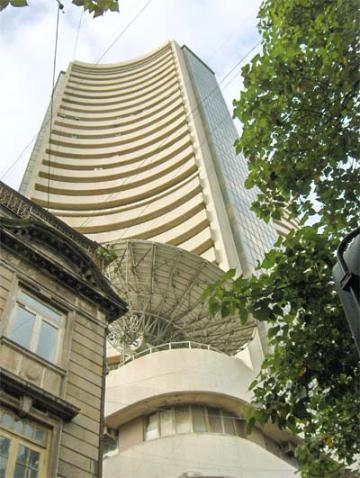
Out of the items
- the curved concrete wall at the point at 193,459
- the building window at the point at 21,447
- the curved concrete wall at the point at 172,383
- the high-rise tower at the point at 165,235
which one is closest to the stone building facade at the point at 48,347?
the building window at the point at 21,447

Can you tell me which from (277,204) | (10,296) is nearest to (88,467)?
(10,296)

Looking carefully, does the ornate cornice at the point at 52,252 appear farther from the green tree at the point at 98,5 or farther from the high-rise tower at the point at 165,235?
the high-rise tower at the point at 165,235

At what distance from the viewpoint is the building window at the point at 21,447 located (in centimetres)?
797

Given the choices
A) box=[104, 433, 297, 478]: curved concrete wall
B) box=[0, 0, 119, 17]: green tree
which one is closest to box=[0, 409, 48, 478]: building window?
box=[0, 0, 119, 17]: green tree

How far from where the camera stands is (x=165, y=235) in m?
37.2

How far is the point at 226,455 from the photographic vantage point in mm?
17094

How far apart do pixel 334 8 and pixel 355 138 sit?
2.08m

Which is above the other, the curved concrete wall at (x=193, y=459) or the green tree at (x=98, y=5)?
the curved concrete wall at (x=193, y=459)

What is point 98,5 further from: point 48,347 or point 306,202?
point 48,347

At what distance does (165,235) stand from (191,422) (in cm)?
1970

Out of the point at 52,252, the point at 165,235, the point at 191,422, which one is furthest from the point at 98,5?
the point at 165,235

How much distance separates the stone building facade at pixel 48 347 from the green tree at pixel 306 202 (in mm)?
3184

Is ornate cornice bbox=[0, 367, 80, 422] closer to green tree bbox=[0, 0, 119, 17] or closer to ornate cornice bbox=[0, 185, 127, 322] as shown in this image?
ornate cornice bbox=[0, 185, 127, 322]

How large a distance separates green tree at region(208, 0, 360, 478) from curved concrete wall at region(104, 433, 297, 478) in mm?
7422
